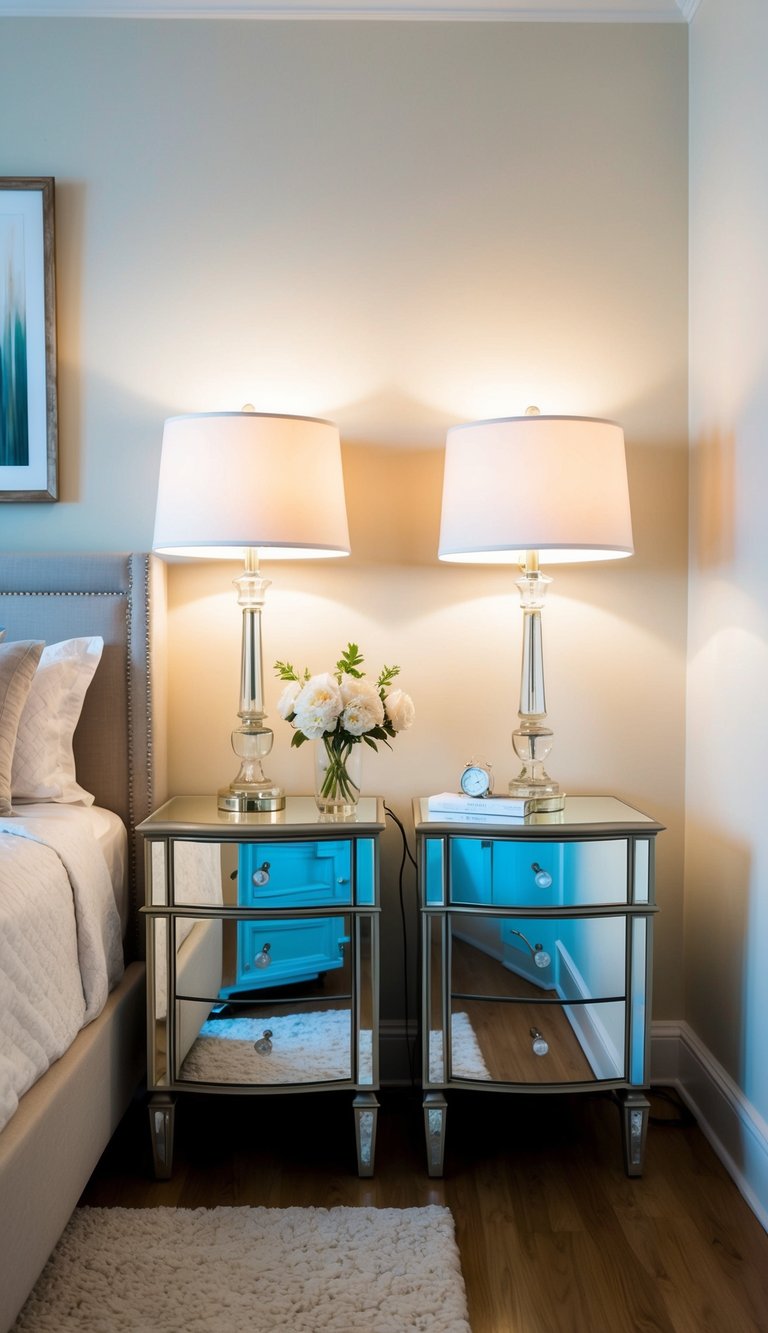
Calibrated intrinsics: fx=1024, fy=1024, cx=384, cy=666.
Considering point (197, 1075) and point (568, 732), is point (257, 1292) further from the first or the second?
point (568, 732)

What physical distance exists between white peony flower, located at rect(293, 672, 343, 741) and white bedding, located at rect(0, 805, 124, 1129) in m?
0.51

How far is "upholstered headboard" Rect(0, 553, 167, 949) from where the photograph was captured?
2443 mm

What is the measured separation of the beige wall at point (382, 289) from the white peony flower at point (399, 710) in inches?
12.6

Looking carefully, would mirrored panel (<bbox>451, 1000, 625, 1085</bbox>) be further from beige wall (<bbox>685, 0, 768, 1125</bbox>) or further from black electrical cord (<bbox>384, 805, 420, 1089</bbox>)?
black electrical cord (<bbox>384, 805, 420, 1089</bbox>)

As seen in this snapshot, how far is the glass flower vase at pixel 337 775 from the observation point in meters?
2.25

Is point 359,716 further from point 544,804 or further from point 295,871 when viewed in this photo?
point 544,804

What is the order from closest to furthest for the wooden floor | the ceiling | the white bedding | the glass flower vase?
1. the white bedding
2. the wooden floor
3. the glass flower vase
4. the ceiling

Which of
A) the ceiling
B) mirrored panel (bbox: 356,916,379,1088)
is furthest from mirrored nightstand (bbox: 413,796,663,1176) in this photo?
the ceiling

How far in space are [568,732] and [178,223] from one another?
160 cm

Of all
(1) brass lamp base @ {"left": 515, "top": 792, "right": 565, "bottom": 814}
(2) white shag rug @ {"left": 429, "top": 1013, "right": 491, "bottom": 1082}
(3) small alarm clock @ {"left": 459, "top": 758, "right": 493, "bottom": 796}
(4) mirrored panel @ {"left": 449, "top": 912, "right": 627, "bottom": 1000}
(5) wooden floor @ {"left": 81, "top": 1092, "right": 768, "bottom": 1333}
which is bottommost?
(5) wooden floor @ {"left": 81, "top": 1092, "right": 768, "bottom": 1333}

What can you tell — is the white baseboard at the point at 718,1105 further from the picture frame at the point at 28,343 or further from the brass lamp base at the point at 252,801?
the picture frame at the point at 28,343

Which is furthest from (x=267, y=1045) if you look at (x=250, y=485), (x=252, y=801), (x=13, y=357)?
(x=13, y=357)

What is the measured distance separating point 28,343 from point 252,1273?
2.11 m

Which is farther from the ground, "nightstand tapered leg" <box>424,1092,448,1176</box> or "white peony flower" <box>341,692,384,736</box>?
"white peony flower" <box>341,692,384,736</box>
